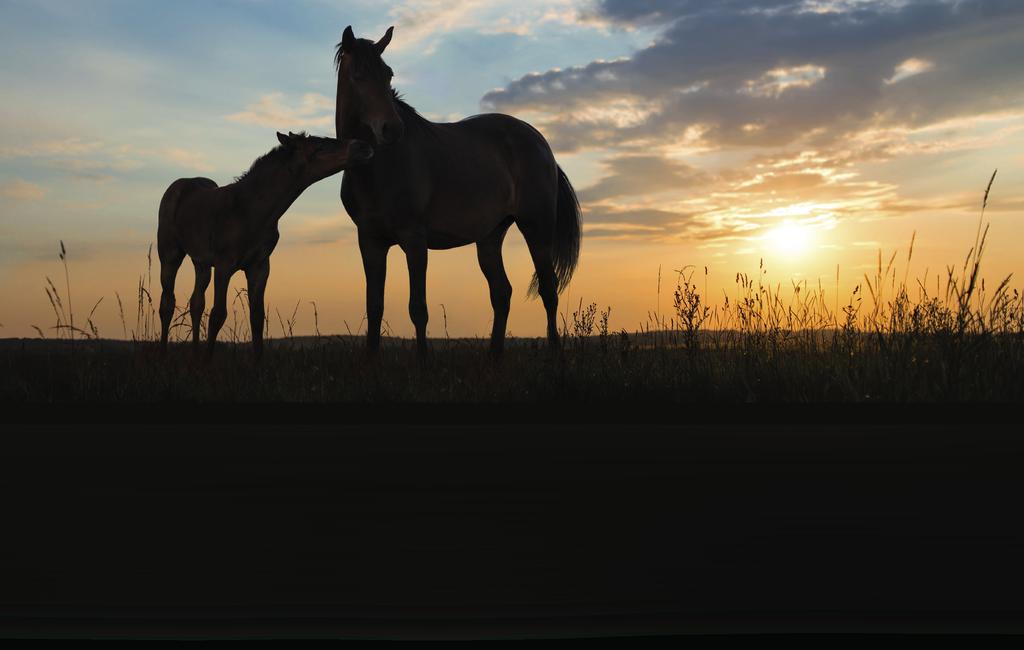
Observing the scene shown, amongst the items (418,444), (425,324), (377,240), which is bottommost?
(418,444)

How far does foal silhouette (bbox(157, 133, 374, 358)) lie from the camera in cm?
601

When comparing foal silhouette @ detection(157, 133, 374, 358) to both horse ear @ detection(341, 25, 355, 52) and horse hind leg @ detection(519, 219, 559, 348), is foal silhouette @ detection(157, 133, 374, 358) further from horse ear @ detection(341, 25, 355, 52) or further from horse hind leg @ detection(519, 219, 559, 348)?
horse hind leg @ detection(519, 219, 559, 348)

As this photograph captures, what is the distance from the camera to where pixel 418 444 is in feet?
4.45

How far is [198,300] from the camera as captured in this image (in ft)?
19.9

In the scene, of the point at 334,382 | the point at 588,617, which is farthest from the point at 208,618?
the point at 334,382

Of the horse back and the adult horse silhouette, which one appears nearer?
the adult horse silhouette

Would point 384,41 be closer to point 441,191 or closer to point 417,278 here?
point 441,191

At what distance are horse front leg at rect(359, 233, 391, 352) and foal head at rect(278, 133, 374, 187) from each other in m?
0.54

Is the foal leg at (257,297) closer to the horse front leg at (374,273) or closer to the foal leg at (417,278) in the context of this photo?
the horse front leg at (374,273)

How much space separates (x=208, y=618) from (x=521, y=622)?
0.29m

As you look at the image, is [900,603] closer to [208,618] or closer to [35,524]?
[208,618]

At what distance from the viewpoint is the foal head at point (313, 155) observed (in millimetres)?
5993

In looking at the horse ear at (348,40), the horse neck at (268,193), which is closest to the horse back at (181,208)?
the horse neck at (268,193)

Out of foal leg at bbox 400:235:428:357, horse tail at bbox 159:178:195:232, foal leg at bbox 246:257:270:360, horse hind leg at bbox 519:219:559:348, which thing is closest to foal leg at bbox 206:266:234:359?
foal leg at bbox 246:257:270:360
